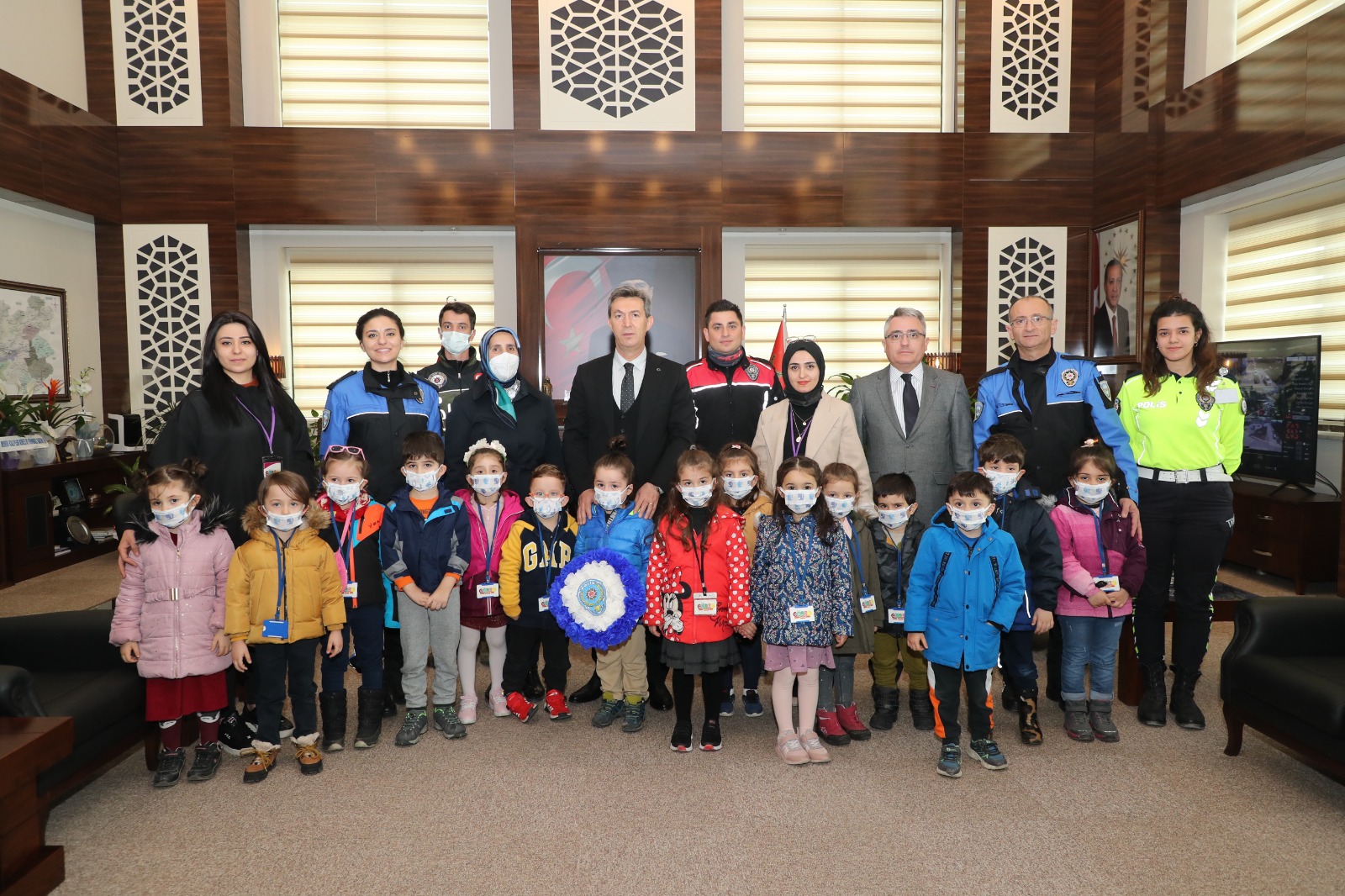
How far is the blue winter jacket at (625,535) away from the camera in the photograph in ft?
10.8

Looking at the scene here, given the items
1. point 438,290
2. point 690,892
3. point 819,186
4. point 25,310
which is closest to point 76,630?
point 690,892

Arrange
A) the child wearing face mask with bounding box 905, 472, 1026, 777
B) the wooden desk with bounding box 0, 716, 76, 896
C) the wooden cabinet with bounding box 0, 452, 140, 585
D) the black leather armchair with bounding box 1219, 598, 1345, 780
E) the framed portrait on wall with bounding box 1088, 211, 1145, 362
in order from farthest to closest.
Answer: the framed portrait on wall with bounding box 1088, 211, 1145, 362 → the wooden cabinet with bounding box 0, 452, 140, 585 → the child wearing face mask with bounding box 905, 472, 1026, 777 → the black leather armchair with bounding box 1219, 598, 1345, 780 → the wooden desk with bounding box 0, 716, 76, 896

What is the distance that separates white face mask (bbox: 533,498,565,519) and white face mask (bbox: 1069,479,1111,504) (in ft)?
6.65

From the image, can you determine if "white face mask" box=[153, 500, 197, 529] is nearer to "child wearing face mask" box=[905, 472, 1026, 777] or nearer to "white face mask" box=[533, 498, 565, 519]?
"white face mask" box=[533, 498, 565, 519]

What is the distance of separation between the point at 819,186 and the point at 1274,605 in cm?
586

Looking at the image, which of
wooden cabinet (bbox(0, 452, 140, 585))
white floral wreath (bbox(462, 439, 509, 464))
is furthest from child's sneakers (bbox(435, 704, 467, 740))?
wooden cabinet (bbox(0, 452, 140, 585))

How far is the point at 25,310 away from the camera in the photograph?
22.5 ft

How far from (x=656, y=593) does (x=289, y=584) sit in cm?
130

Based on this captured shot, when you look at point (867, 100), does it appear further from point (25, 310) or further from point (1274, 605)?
point (25, 310)

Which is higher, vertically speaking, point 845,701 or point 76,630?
point 76,630

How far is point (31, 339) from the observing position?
6938 mm

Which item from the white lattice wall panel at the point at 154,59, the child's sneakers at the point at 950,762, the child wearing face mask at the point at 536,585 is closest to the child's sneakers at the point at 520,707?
the child wearing face mask at the point at 536,585

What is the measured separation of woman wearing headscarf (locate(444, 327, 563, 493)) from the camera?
352 centimetres

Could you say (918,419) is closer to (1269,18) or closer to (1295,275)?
(1295,275)
